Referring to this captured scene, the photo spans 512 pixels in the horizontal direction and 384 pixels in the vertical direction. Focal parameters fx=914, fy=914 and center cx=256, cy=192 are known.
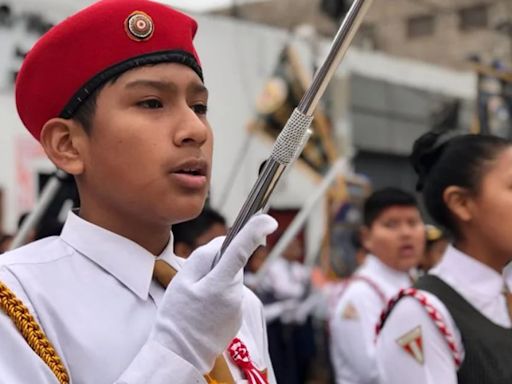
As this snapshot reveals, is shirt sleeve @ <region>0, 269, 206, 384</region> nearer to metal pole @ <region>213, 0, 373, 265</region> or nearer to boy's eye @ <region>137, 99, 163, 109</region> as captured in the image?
metal pole @ <region>213, 0, 373, 265</region>

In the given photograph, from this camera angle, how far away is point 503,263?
7.11 ft

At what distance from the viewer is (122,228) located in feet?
4.46

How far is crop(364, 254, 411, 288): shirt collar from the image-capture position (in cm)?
413

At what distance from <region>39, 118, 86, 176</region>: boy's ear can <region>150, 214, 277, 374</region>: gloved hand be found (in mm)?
270

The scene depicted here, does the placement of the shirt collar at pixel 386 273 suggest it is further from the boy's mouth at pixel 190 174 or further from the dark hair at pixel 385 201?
the boy's mouth at pixel 190 174

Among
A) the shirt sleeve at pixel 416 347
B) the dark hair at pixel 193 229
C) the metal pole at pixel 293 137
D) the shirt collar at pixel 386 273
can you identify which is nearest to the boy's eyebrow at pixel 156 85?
the metal pole at pixel 293 137

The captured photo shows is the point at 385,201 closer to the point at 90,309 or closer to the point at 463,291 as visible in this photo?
the point at 463,291

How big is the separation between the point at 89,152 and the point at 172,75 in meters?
0.16

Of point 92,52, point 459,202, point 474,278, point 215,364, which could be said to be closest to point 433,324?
point 474,278

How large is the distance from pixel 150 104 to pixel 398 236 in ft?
9.08

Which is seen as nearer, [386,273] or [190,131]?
[190,131]

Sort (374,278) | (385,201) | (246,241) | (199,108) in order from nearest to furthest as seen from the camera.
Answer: (246,241) < (199,108) < (385,201) < (374,278)

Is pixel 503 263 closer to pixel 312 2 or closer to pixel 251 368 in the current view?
pixel 251 368

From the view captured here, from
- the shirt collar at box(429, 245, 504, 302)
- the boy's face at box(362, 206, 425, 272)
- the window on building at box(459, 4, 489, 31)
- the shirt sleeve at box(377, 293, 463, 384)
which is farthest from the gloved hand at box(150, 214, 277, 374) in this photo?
the window on building at box(459, 4, 489, 31)
